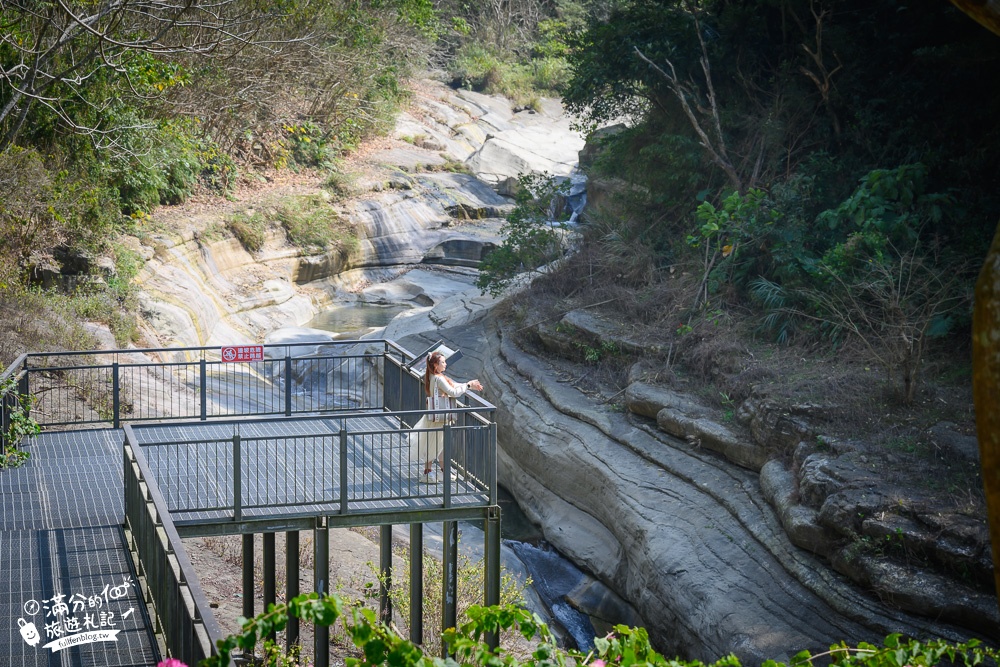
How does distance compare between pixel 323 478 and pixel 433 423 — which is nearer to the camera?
pixel 323 478

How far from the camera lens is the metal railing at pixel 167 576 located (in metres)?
6.43

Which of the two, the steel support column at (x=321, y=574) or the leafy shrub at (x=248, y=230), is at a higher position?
the leafy shrub at (x=248, y=230)

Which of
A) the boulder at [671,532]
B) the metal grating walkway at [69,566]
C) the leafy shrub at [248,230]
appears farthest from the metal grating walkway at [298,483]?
the leafy shrub at [248,230]

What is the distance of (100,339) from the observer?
19.1 metres

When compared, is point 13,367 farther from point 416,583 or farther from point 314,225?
point 314,225

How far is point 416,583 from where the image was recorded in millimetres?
12008

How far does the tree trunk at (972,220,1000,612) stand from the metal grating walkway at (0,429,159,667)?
6.42 meters

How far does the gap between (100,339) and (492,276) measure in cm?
895

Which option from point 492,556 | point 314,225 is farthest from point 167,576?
point 314,225

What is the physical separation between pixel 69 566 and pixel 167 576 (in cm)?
234

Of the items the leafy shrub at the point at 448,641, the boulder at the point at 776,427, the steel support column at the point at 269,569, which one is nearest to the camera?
the leafy shrub at the point at 448,641

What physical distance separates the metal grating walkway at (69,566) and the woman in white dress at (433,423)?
138 inches

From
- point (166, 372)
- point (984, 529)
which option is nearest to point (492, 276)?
point (166, 372)

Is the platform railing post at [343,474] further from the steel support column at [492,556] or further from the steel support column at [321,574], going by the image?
the steel support column at [492,556]
